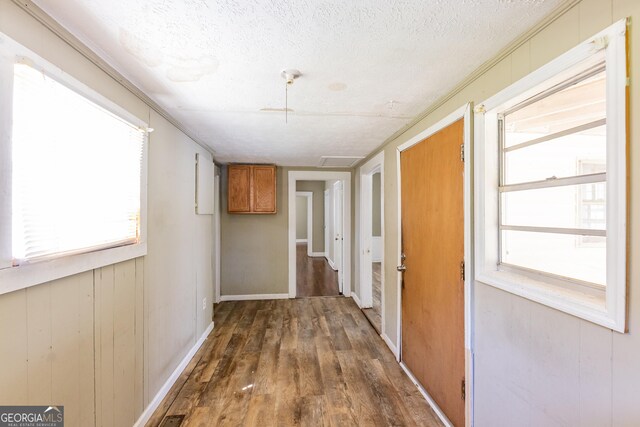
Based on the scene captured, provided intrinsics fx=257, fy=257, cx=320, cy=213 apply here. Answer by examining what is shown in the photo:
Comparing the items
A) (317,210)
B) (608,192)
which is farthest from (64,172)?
(317,210)

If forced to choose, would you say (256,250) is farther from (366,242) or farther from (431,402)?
(431,402)

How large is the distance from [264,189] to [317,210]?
4143 mm

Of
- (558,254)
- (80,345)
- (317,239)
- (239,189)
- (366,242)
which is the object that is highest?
(239,189)

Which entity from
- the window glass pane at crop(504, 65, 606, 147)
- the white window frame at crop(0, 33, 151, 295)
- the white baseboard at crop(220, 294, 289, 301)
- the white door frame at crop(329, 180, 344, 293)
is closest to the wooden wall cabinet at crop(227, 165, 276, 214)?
the white door frame at crop(329, 180, 344, 293)

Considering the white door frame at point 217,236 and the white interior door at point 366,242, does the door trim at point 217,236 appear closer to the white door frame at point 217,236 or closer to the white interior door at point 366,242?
the white door frame at point 217,236

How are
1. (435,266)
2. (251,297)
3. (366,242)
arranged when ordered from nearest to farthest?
(435,266) → (366,242) → (251,297)

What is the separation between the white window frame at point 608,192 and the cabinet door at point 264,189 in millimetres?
3113

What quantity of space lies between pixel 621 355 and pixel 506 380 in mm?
578

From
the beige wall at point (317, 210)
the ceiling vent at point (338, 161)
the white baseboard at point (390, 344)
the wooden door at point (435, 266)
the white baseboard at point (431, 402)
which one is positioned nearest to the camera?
the wooden door at point (435, 266)

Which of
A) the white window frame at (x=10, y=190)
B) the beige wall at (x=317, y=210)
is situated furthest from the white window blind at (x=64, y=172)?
the beige wall at (x=317, y=210)

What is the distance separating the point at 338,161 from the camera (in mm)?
3877

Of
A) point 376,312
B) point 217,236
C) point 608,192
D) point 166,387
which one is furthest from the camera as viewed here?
point 217,236

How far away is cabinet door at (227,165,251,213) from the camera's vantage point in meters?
4.00

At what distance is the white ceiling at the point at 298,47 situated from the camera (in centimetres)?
99
